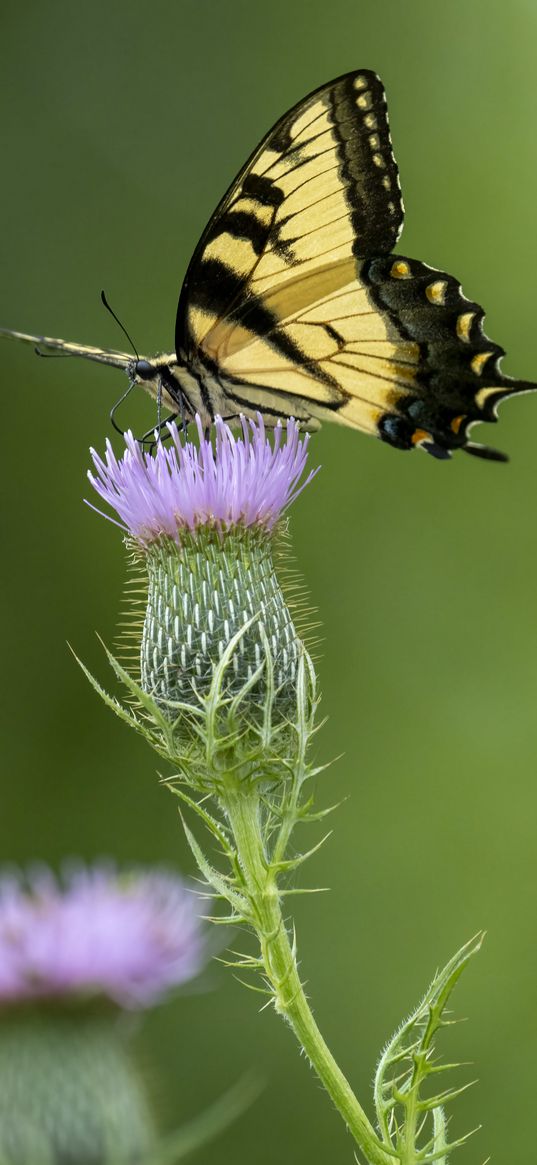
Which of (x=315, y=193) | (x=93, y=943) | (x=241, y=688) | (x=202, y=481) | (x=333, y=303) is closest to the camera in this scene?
(x=93, y=943)

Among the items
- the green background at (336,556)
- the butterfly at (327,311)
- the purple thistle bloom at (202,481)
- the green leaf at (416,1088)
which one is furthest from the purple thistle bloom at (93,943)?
the green background at (336,556)

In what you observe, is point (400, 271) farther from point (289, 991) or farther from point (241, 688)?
point (289, 991)

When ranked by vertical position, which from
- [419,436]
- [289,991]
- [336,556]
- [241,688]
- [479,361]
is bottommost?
[289,991]

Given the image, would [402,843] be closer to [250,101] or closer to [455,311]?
[455,311]

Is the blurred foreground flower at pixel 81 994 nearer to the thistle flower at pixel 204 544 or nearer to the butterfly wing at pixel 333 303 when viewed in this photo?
the thistle flower at pixel 204 544

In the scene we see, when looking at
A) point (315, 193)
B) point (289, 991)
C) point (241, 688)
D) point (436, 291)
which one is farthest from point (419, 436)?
point (289, 991)

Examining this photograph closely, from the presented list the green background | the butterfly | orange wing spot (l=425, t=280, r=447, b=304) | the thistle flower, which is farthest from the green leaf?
the green background

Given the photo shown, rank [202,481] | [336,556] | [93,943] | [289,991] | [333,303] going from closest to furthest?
[93,943]
[289,991]
[202,481]
[333,303]
[336,556]

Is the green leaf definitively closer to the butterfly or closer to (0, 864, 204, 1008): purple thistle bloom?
(0, 864, 204, 1008): purple thistle bloom
